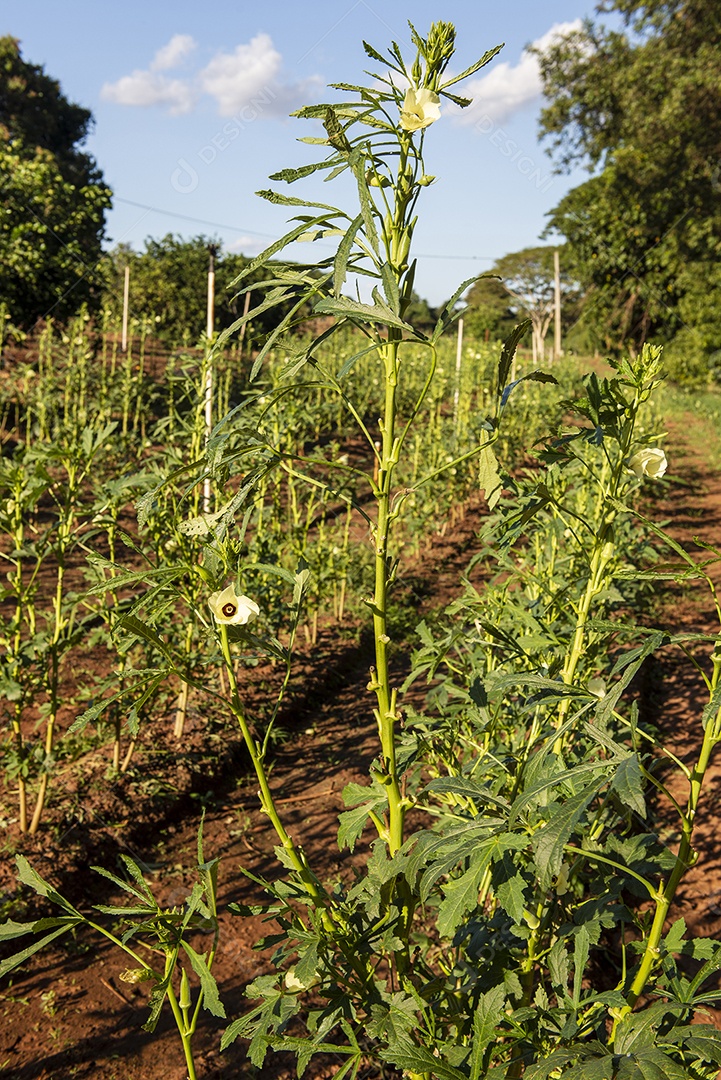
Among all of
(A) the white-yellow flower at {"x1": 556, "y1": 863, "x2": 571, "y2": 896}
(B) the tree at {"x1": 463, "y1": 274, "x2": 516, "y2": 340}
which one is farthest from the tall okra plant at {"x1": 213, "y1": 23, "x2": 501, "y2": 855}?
(B) the tree at {"x1": 463, "y1": 274, "x2": 516, "y2": 340}

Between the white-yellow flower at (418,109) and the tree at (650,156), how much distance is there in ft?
60.0

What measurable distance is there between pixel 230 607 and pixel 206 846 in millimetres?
2066

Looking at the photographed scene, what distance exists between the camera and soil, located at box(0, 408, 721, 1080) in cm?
208

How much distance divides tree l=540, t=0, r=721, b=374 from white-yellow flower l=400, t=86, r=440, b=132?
18.3 m

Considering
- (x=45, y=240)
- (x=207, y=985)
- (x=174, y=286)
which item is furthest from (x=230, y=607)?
(x=174, y=286)

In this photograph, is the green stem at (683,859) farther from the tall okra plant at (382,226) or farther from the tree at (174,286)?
the tree at (174,286)

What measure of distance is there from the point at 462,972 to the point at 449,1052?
320mm

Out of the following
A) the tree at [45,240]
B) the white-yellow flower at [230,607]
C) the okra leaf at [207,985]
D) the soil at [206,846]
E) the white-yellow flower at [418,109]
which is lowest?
the soil at [206,846]

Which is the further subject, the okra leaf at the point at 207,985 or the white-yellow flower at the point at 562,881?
the white-yellow flower at the point at 562,881

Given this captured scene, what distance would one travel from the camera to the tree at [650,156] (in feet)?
55.8

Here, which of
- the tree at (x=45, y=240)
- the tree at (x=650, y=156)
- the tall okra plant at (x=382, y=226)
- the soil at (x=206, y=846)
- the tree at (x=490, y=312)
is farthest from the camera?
the tree at (x=490, y=312)

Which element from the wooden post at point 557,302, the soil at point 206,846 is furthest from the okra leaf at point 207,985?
the wooden post at point 557,302

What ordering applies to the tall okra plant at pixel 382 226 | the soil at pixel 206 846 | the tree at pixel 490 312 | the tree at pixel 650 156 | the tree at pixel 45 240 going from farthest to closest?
→ the tree at pixel 490 312, the tree at pixel 650 156, the tree at pixel 45 240, the soil at pixel 206 846, the tall okra plant at pixel 382 226

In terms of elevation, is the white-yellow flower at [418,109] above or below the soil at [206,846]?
above
